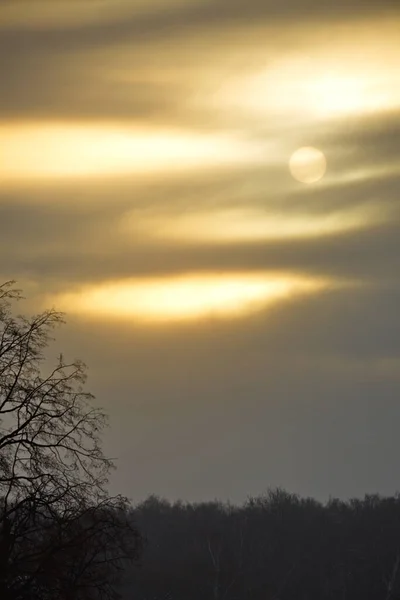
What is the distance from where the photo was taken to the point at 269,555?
17250 cm

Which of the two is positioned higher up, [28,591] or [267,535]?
[267,535]

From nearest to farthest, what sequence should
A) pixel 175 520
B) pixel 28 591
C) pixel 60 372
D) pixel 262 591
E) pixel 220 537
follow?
pixel 28 591
pixel 60 372
pixel 262 591
pixel 220 537
pixel 175 520

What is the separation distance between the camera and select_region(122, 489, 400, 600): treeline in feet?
506

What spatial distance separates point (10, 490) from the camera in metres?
34.8

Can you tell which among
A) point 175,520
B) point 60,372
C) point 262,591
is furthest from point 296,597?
point 60,372

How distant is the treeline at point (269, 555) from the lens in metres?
154

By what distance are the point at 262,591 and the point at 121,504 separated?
4921 inches

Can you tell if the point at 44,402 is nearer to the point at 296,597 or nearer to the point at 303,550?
the point at 296,597

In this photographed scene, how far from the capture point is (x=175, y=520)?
18938 cm

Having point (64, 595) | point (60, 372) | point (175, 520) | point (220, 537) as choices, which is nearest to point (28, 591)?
point (64, 595)

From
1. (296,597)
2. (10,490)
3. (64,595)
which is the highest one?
(296,597)

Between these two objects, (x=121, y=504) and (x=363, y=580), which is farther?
(x=363, y=580)

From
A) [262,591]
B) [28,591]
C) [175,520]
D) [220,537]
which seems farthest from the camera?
[175,520]

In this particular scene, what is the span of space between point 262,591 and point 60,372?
124769 mm
